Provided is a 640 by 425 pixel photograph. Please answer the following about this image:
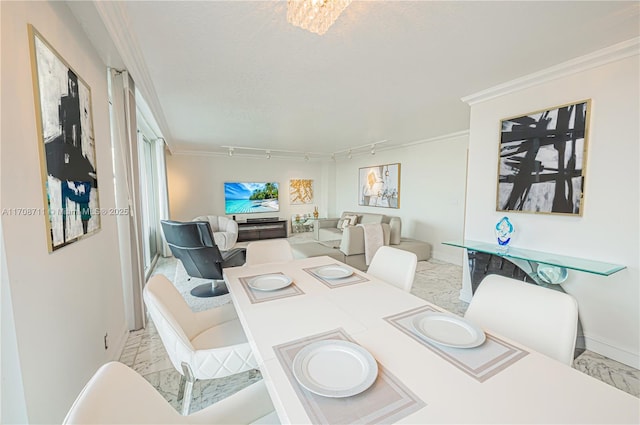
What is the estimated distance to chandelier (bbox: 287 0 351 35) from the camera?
112 cm

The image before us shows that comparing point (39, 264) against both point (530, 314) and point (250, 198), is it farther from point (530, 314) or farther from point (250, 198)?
point (250, 198)

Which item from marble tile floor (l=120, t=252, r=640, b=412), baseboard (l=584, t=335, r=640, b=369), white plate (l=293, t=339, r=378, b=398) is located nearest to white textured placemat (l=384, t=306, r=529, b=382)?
white plate (l=293, t=339, r=378, b=398)

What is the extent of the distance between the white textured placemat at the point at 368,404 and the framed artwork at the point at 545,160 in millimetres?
2390

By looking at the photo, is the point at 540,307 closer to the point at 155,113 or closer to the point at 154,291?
the point at 154,291

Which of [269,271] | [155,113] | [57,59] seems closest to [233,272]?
[269,271]

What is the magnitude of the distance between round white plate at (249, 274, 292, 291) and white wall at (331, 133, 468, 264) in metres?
3.85

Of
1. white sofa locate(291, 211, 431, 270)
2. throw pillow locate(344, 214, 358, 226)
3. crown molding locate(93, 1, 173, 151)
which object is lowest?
white sofa locate(291, 211, 431, 270)

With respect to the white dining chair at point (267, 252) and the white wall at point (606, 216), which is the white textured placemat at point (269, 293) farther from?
the white wall at point (606, 216)

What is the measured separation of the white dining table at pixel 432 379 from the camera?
2.12 ft

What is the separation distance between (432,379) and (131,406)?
83 centimetres

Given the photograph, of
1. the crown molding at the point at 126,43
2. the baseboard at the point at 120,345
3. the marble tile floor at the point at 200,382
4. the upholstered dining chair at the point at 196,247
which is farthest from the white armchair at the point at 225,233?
the crown molding at the point at 126,43

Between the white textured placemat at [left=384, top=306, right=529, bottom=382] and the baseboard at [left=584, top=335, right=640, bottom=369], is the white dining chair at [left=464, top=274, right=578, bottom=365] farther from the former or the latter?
the baseboard at [left=584, top=335, right=640, bottom=369]

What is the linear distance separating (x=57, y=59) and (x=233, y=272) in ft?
4.72

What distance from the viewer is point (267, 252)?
2258mm
